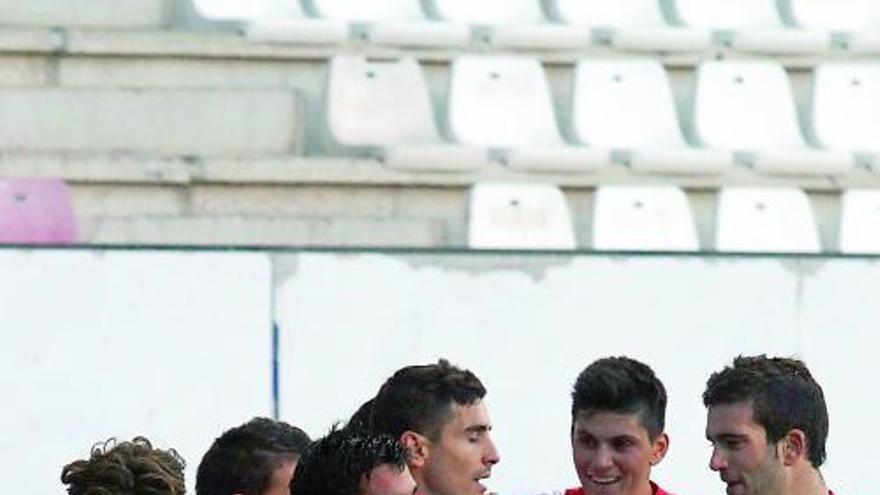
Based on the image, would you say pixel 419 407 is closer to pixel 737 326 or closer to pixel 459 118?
pixel 737 326

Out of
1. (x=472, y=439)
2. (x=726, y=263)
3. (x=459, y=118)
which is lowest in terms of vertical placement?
(x=472, y=439)

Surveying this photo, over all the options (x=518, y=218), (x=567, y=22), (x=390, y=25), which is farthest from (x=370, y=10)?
(x=518, y=218)

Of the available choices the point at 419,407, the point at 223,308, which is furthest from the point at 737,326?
the point at 419,407

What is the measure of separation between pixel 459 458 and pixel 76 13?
4839 mm

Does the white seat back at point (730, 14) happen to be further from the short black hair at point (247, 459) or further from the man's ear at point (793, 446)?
the short black hair at point (247, 459)

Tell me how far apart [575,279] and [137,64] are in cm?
294

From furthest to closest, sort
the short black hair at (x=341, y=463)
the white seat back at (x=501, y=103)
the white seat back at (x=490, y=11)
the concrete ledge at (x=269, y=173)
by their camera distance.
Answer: the white seat back at (x=490, y=11), the white seat back at (x=501, y=103), the concrete ledge at (x=269, y=173), the short black hair at (x=341, y=463)

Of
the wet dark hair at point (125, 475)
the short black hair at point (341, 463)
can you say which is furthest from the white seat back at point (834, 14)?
the short black hair at point (341, 463)

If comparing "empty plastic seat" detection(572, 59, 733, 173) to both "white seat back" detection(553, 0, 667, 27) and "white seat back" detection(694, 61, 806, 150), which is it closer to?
"white seat back" detection(694, 61, 806, 150)

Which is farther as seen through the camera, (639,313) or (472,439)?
(639,313)

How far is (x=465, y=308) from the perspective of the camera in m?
8.71

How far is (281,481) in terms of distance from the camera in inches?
255

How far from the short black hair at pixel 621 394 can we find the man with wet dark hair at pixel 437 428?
250 mm

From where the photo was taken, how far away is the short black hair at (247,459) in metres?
6.47
